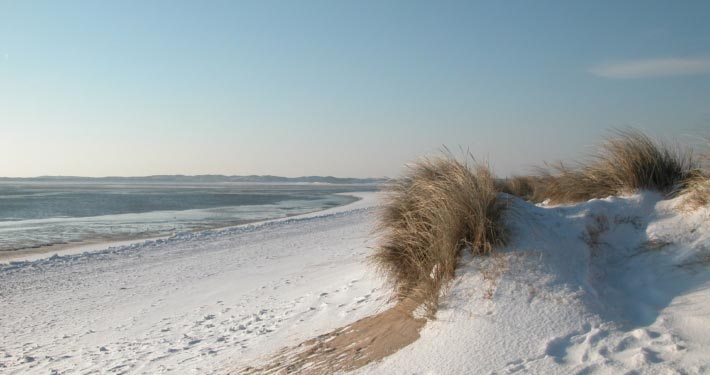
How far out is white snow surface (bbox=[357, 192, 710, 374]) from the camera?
3770 millimetres

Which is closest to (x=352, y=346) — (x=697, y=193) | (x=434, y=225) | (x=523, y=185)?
(x=434, y=225)

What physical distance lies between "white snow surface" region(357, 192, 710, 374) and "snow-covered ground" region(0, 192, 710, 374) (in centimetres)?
1

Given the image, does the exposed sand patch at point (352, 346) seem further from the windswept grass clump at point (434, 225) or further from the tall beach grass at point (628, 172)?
the tall beach grass at point (628, 172)

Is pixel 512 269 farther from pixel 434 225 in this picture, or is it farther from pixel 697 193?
pixel 697 193

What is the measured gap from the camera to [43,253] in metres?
15.3

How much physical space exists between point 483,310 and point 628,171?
362 cm

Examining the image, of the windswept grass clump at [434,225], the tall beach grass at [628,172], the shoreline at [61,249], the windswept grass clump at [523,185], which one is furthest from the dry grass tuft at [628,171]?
the shoreline at [61,249]

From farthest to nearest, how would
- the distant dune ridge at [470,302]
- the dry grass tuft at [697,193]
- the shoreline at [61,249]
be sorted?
the shoreline at [61,249] → the dry grass tuft at [697,193] → the distant dune ridge at [470,302]

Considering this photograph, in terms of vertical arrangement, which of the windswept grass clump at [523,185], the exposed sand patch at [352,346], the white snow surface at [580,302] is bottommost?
the exposed sand patch at [352,346]

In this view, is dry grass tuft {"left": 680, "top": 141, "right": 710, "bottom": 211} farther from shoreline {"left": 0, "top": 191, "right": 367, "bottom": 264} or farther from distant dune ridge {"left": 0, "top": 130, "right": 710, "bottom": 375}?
shoreline {"left": 0, "top": 191, "right": 367, "bottom": 264}

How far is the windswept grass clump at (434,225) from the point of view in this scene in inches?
202

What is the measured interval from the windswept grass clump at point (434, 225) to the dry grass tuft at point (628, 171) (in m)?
2.23

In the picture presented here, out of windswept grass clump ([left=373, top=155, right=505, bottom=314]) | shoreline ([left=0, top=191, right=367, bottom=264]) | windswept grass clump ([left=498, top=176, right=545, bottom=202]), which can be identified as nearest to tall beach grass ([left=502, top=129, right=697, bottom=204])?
windswept grass clump ([left=373, top=155, right=505, bottom=314])

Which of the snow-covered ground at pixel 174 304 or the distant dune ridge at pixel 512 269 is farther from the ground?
the distant dune ridge at pixel 512 269
